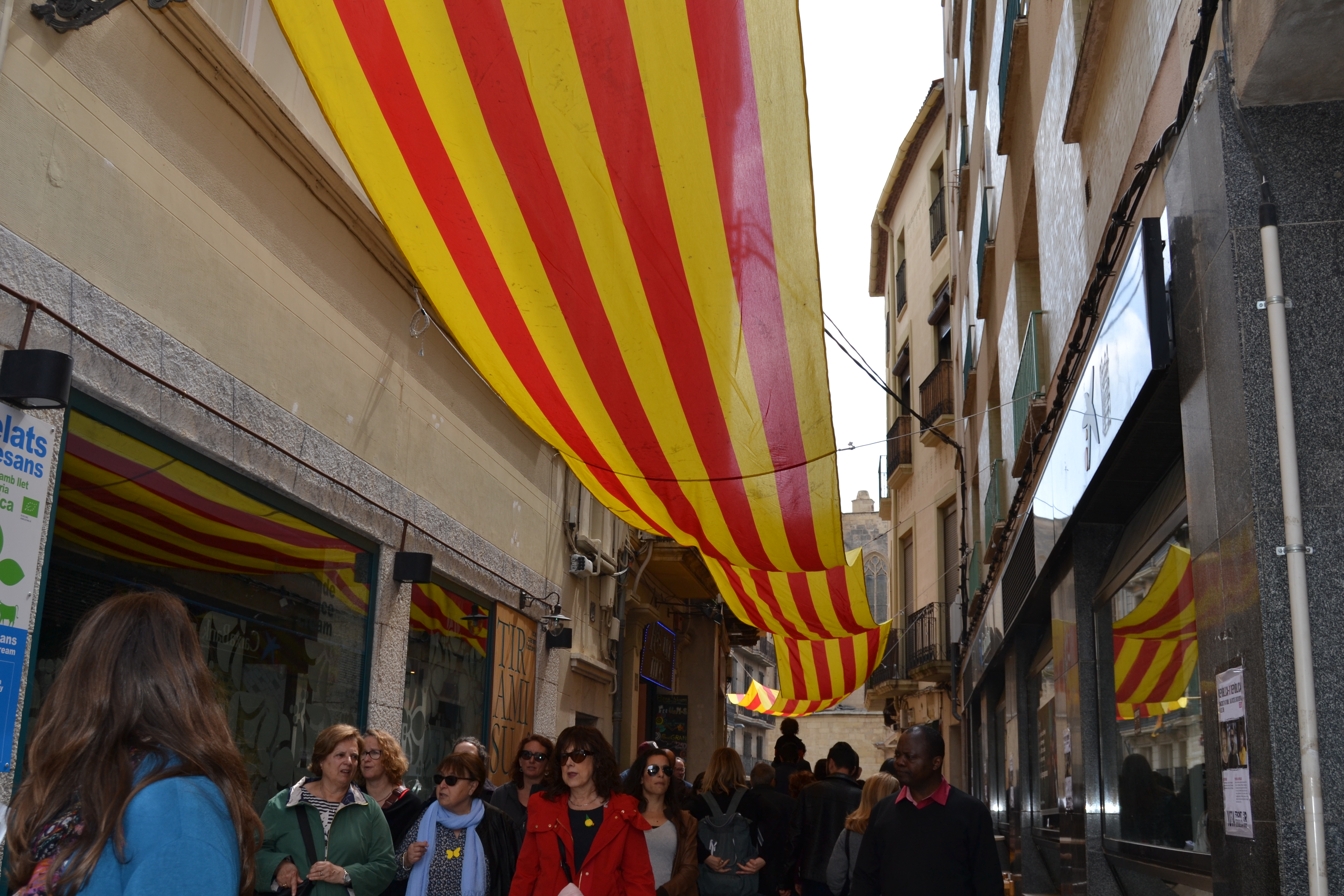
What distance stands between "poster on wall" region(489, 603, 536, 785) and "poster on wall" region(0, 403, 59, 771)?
6704 mm

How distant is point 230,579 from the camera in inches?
267

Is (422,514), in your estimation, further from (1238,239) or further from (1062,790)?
(1238,239)

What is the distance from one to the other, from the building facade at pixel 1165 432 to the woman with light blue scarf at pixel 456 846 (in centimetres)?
332

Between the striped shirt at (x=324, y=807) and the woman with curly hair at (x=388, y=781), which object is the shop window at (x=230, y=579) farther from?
the striped shirt at (x=324, y=807)

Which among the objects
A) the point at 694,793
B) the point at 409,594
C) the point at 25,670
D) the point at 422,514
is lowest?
the point at 694,793

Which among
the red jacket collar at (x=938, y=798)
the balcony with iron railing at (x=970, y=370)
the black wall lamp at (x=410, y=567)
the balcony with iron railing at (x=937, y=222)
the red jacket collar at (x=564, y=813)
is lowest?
the red jacket collar at (x=564, y=813)

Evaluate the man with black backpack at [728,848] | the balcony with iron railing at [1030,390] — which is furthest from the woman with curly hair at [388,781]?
the balcony with iron railing at [1030,390]

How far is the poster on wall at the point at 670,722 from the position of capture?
22328 millimetres

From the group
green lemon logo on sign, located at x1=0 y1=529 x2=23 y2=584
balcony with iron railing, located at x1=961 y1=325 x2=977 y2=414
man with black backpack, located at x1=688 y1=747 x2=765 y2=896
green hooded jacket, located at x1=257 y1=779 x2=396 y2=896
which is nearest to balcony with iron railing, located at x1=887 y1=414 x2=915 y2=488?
balcony with iron railing, located at x1=961 y1=325 x2=977 y2=414

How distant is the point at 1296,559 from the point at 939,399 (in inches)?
855

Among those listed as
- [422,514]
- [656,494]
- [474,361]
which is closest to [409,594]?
[422,514]

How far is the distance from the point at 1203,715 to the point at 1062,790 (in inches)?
172

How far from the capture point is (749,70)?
4.20 meters

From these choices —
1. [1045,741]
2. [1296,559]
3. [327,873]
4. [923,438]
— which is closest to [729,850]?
[327,873]
